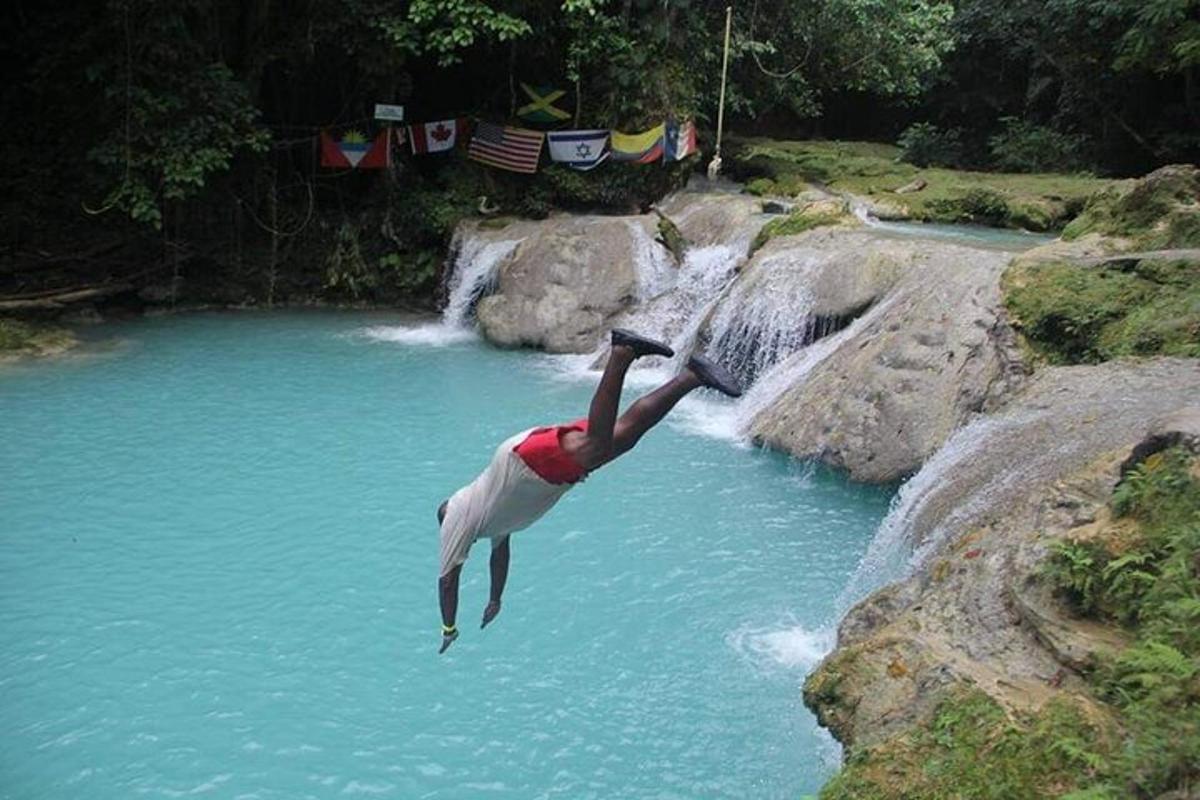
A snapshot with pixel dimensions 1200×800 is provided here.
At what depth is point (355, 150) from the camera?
15.0 meters

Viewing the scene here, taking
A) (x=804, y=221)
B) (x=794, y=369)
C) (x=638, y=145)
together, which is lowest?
(x=794, y=369)

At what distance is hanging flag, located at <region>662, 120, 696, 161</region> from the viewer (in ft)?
50.0

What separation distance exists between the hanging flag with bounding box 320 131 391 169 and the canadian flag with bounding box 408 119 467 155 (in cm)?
A: 51

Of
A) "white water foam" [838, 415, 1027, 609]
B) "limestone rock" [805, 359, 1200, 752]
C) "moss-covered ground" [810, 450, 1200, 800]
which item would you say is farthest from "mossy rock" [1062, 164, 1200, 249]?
"moss-covered ground" [810, 450, 1200, 800]

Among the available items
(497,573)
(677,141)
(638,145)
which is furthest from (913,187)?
(497,573)

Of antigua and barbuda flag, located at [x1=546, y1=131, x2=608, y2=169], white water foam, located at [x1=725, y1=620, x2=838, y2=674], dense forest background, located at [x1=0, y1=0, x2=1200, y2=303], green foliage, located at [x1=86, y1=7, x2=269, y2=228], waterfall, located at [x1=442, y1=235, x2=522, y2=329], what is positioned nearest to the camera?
white water foam, located at [x1=725, y1=620, x2=838, y2=674]

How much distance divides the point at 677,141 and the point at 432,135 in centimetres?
367

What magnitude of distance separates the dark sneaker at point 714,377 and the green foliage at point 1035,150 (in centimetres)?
1568

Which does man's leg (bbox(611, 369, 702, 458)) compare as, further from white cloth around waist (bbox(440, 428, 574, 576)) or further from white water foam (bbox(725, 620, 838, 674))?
white water foam (bbox(725, 620, 838, 674))

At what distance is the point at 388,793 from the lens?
462 centimetres

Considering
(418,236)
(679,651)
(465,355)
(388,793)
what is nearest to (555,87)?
(418,236)

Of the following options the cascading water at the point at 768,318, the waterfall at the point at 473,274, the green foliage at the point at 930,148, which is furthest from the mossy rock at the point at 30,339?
the green foliage at the point at 930,148

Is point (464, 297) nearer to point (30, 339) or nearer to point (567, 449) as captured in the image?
point (30, 339)

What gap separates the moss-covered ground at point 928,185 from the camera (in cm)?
1401
